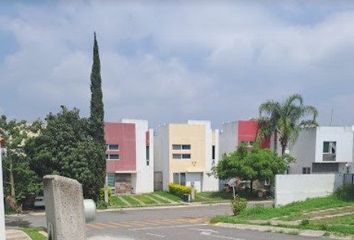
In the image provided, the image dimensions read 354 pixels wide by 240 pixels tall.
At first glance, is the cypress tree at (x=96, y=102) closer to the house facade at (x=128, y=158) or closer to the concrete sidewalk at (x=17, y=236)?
the house facade at (x=128, y=158)

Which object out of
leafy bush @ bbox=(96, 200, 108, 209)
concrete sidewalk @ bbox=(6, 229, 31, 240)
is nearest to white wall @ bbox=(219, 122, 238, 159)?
leafy bush @ bbox=(96, 200, 108, 209)

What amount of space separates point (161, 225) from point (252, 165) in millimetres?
16839

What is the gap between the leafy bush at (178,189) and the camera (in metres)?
44.4

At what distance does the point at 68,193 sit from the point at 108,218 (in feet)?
95.6

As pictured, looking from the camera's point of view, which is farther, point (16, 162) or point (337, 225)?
point (16, 162)

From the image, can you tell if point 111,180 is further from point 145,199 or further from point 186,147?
point 186,147

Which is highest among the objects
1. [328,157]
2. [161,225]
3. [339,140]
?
[339,140]

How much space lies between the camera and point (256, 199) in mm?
44250

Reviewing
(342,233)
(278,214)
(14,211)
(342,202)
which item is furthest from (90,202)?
(14,211)

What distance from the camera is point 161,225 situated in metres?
27.8

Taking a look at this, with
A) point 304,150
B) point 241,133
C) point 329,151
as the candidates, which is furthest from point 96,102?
point 329,151

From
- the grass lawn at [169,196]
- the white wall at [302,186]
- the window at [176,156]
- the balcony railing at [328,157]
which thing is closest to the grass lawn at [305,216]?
the white wall at [302,186]

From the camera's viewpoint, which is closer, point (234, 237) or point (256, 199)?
point (234, 237)

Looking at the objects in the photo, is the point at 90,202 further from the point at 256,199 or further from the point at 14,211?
the point at 256,199
